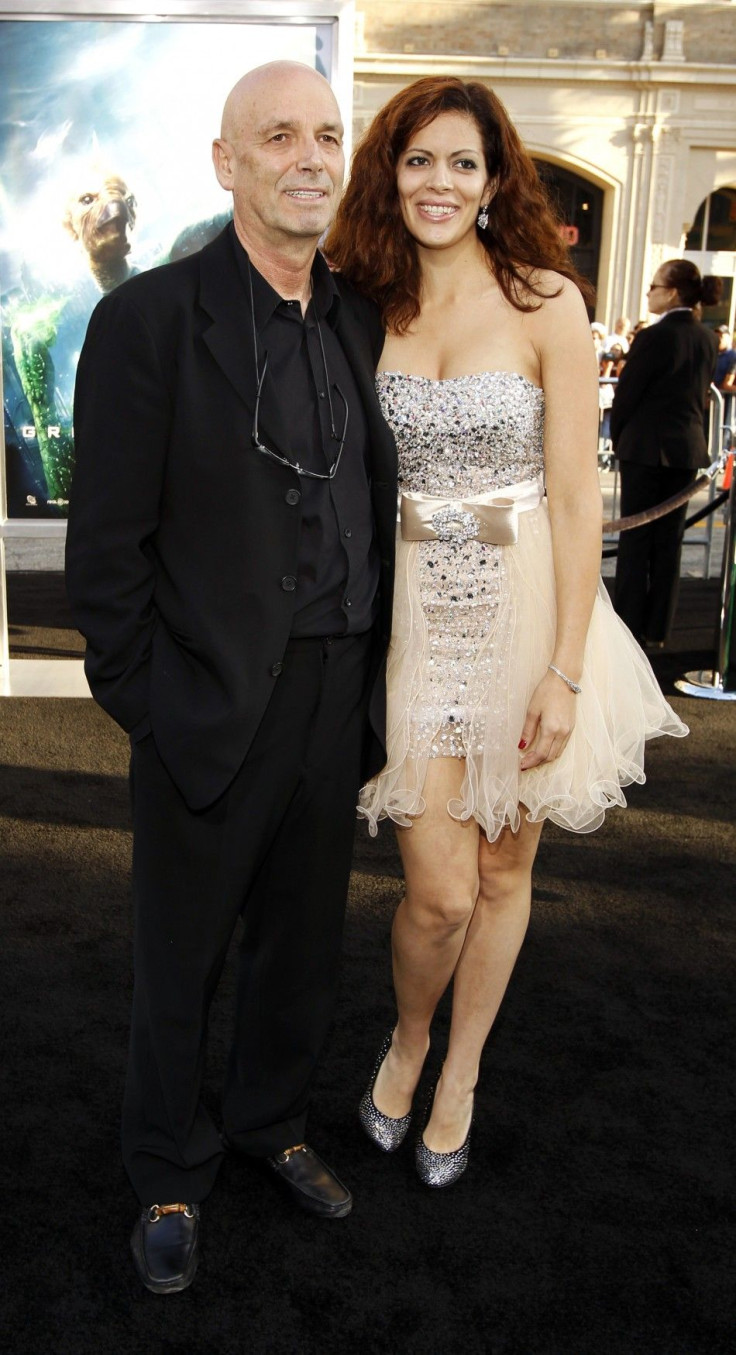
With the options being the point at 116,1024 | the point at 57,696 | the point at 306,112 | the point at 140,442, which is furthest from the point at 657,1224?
the point at 57,696

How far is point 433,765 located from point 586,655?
381mm

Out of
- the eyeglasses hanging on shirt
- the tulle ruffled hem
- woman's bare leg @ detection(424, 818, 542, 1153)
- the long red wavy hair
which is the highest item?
the long red wavy hair

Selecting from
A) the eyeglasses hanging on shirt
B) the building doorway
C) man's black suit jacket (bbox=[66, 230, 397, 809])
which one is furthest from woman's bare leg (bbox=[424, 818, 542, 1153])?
the building doorway

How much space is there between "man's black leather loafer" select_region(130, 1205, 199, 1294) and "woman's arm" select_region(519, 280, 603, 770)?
1.01 m

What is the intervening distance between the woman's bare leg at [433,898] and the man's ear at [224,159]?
1073mm

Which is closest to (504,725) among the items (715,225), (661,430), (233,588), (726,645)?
(233,588)

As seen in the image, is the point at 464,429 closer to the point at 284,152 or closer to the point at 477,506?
the point at 477,506

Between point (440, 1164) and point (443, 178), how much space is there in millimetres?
1857

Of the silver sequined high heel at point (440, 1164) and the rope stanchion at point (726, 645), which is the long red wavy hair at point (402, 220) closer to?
the silver sequined high heel at point (440, 1164)

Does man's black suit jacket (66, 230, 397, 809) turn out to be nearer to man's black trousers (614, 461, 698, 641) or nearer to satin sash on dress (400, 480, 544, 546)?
satin sash on dress (400, 480, 544, 546)

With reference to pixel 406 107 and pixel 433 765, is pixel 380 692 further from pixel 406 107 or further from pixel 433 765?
pixel 406 107

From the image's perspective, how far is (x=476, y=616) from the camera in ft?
8.05

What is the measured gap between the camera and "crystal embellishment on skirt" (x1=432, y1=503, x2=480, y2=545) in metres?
2.40

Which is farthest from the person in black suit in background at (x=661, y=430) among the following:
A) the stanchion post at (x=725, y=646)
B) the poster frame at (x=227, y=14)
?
the poster frame at (x=227, y=14)
